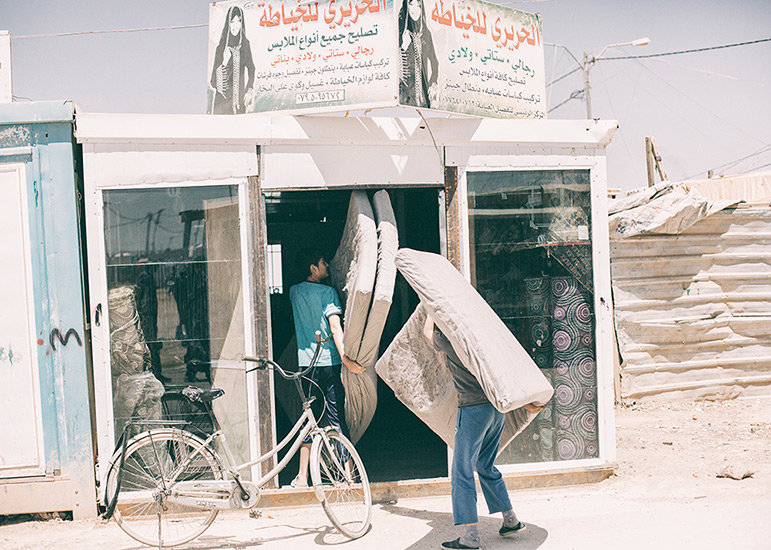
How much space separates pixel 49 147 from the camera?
200 inches

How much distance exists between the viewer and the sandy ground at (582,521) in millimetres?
4566

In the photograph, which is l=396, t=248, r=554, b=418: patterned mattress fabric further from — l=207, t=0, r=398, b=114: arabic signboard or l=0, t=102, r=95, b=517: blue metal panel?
l=0, t=102, r=95, b=517: blue metal panel

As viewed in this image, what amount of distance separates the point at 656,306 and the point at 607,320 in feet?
11.0

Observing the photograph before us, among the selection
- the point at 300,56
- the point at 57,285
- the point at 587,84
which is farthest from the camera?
the point at 587,84

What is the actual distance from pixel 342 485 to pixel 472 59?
3363 mm

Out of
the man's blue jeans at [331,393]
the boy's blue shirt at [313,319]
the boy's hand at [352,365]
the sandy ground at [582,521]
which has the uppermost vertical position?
the boy's blue shirt at [313,319]

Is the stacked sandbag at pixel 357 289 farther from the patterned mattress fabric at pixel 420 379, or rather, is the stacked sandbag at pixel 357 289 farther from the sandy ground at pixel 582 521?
the sandy ground at pixel 582 521

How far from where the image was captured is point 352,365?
16.9 ft

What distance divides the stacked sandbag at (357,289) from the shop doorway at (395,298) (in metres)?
0.59

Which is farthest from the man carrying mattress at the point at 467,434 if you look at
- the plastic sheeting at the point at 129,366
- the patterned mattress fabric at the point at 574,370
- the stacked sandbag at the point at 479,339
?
the plastic sheeting at the point at 129,366

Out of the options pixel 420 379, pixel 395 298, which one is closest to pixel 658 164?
pixel 395 298

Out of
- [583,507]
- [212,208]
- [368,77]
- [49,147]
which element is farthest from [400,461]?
[49,147]

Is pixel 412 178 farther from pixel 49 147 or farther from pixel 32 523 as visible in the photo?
pixel 32 523

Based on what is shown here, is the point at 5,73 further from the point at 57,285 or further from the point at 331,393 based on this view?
the point at 331,393
